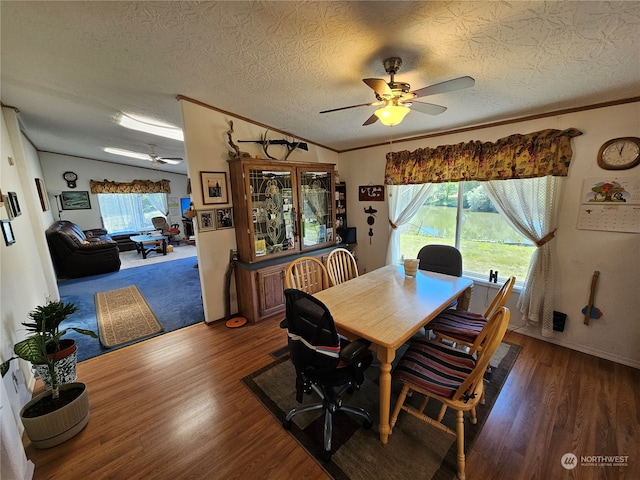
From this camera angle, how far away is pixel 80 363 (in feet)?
7.73

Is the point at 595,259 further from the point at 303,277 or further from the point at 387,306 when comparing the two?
the point at 303,277

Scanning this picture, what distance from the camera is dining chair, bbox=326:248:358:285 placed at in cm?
245

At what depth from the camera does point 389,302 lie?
1.85m

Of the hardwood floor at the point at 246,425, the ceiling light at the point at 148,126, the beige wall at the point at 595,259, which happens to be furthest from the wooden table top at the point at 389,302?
the ceiling light at the point at 148,126

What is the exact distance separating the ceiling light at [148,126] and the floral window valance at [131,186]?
4.49 meters

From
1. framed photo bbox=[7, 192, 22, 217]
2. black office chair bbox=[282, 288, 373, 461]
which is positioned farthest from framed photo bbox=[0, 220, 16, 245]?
black office chair bbox=[282, 288, 373, 461]

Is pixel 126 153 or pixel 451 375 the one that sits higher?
pixel 126 153

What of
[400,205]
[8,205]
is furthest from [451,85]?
[8,205]

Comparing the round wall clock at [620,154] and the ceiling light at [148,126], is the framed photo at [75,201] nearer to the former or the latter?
the ceiling light at [148,126]

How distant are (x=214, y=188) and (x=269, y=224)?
0.75 metres

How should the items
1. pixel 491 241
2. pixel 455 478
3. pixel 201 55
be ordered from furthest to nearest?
pixel 491 241 < pixel 201 55 < pixel 455 478

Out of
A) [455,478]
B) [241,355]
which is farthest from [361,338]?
[241,355]

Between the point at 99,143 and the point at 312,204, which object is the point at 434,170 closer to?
the point at 312,204

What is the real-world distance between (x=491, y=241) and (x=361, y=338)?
226 cm
